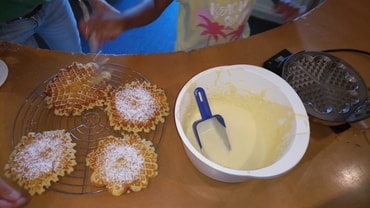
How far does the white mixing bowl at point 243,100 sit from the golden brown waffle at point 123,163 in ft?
0.32

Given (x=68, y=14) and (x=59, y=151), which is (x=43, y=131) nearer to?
(x=59, y=151)

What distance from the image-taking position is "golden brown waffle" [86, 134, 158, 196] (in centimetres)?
64

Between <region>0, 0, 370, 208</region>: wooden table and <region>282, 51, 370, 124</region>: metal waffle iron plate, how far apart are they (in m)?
0.05

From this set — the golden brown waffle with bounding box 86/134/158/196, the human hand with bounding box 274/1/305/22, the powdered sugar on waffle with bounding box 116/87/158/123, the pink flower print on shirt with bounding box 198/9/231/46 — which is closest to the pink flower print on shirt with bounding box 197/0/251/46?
the pink flower print on shirt with bounding box 198/9/231/46

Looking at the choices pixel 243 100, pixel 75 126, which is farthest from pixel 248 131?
pixel 75 126

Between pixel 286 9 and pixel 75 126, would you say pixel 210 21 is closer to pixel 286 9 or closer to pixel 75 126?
pixel 286 9

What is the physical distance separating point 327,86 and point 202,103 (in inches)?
13.1

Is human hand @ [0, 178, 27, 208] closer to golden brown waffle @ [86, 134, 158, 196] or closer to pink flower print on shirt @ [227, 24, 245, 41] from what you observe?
golden brown waffle @ [86, 134, 158, 196]

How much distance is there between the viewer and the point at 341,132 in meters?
0.75

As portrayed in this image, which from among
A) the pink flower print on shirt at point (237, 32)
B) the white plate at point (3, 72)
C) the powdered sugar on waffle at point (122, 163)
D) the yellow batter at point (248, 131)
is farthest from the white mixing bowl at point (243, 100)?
the white plate at point (3, 72)

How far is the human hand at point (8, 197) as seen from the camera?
0.60 m

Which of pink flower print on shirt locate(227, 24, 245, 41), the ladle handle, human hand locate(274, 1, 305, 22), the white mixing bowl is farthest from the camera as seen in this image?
pink flower print on shirt locate(227, 24, 245, 41)

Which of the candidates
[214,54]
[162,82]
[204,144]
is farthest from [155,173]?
[214,54]

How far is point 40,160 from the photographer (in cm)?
66
